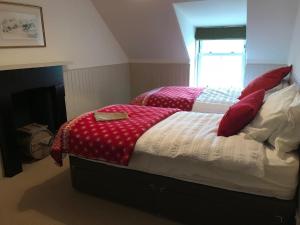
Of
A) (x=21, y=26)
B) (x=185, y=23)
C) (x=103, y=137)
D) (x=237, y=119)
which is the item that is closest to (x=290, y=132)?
(x=237, y=119)

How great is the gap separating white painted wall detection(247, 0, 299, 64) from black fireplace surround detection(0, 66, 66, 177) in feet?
8.54

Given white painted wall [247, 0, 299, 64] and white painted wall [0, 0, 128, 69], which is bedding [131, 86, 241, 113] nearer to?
white painted wall [247, 0, 299, 64]

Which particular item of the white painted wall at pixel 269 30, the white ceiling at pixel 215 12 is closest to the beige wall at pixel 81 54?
the white ceiling at pixel 215 12

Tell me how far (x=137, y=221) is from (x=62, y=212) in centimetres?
63

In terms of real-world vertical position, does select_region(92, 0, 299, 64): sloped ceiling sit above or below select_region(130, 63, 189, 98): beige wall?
above

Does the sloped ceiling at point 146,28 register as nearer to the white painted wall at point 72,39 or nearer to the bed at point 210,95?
the white painted wall at point 72,39

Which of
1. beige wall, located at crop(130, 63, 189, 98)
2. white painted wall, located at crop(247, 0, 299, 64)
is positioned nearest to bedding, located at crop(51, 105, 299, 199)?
white painted wall, located at crop(247, 0, 299, 64)

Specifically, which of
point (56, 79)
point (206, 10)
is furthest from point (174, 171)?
point (206, 10)

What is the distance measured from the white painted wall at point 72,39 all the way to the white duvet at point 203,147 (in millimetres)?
1812

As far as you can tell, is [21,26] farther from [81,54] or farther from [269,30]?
[269,30]

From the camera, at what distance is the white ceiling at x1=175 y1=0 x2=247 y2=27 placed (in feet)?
11.0

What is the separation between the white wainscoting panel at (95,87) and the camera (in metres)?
3.55

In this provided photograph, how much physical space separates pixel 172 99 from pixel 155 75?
5.03 feet

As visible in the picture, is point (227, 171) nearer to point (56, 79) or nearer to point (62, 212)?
point (62, 212)
